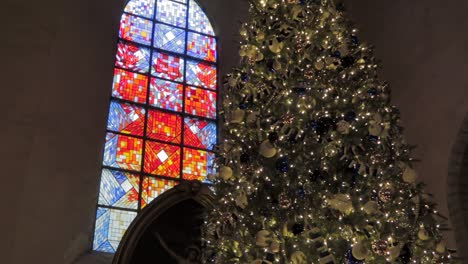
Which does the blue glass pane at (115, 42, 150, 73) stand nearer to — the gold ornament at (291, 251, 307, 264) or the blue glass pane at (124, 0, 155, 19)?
the blue glass pane at (124, 0, 155, 19)

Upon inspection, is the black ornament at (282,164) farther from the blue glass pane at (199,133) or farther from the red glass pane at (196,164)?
the blue glass pane at (199,133)

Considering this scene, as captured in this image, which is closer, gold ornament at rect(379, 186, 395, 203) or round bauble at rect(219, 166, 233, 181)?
gold ornament at rect(379, 186, 395, 203)

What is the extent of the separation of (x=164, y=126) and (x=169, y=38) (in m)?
1.41

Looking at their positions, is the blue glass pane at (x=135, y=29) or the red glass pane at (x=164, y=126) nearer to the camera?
the red glass pane at (x=164, y=126)

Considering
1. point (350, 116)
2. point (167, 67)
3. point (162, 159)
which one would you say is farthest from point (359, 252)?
point (167, 67)

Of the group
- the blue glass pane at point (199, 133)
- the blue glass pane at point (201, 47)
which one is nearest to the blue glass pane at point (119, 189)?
the blue glass pane at point (199, 133)

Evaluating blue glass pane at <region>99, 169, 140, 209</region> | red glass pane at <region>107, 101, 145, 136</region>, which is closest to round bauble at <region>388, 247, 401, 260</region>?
blue glass pane at <region>99, 169, 140, 209</region>

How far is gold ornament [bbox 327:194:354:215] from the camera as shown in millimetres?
3189

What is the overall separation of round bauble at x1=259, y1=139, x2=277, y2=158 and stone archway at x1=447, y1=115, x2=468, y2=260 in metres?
2.99

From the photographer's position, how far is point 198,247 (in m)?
5.55

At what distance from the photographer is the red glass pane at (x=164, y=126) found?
6791 millimetres

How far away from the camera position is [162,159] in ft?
21.8

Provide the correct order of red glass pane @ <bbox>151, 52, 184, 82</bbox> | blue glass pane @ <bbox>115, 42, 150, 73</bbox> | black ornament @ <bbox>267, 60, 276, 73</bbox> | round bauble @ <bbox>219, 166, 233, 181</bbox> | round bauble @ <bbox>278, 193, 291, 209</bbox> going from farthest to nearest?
red glass pane @ <bbox>151, 52, 184, 82</bbox>
blue glass pane @ <bbox>115, 42, 150, 73</bbox>
black ornament @ <bbox>267, 60, 276, 73</bbox>
round bauble @ <bbox>219, 166, 233, 181</bbox>
round bauble @ <bbox>278, 193, 291, 209</bbox>

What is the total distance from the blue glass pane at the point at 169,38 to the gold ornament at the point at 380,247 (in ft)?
16.3
